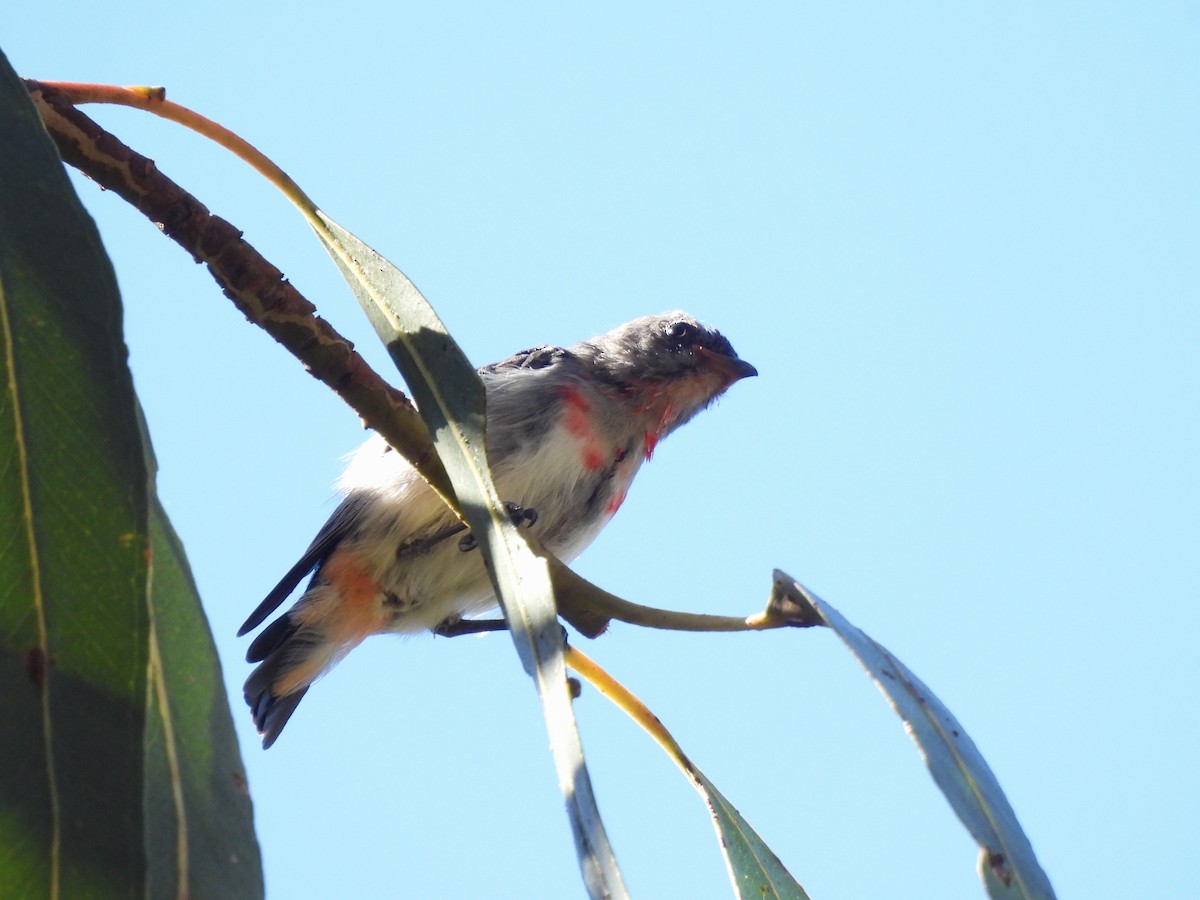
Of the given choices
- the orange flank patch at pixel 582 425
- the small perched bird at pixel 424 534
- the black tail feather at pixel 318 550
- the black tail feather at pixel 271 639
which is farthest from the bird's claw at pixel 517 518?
the black tail feather at pixel 271 639

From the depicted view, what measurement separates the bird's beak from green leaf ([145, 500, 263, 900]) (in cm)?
393

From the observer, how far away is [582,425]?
484 cm

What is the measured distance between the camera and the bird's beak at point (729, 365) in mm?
5852

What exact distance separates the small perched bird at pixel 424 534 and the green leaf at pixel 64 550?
8.42 feet

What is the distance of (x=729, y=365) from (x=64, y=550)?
442 cm

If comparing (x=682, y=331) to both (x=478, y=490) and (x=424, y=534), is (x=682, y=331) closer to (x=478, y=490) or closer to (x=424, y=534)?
(x=424, y=534)

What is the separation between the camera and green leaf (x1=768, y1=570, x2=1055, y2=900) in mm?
1657

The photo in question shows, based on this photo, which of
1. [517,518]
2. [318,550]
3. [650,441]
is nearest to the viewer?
[517,518]

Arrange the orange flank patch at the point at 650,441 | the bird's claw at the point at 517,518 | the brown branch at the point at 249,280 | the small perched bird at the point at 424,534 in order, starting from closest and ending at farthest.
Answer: the brown branch at the point at 249,280 < the bird's claw at the point at 517,518 < the small perched bird at the point at 424,534 < the orange flank patch at the point at 650,441

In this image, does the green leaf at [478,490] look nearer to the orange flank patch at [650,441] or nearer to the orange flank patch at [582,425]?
the orange flank patch at [582,425]

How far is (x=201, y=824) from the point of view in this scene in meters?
1.97

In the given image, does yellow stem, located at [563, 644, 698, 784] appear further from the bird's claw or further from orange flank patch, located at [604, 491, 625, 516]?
orange flank patch, located at [604, 491, 625, 516]

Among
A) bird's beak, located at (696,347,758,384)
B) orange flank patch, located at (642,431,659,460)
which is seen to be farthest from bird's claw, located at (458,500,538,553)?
bird's beak, located at (696,347,758,384)

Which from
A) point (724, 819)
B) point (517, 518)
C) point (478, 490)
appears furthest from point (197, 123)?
point (517, 518)
